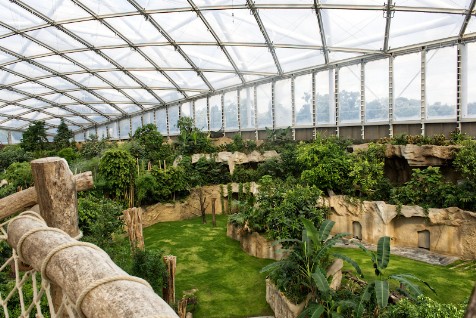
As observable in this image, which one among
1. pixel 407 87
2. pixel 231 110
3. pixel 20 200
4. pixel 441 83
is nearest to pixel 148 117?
pixel 231 110

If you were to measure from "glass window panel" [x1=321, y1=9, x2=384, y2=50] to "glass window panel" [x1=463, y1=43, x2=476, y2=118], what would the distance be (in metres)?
3.70

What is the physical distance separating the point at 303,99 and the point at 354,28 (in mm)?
6258

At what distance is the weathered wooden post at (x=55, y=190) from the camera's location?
304 cm

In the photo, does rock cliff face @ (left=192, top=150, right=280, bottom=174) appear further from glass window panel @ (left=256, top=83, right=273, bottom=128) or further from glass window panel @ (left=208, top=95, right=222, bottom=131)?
glass window panel @ (left=208, top=95, right=222, bottom=131)

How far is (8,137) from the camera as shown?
1480 inches

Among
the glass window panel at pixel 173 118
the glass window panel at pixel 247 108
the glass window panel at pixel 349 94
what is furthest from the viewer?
the glass window panel at pixel 173 118

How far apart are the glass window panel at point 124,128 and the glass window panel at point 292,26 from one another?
21897 mm

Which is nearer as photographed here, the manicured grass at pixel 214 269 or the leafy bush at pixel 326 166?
the manicured grass at pixel 214 269

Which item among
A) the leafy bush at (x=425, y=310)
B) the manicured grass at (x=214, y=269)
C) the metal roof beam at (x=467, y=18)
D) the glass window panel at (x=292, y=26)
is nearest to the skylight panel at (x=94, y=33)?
the glass window panel at (x=292, y=26)

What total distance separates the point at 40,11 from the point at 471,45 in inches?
774

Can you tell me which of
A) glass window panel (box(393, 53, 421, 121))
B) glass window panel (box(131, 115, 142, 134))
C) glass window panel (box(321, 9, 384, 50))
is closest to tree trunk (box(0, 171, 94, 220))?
glass window panel (box(321, 9, 384, 50))

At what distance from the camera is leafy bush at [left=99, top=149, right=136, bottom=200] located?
1723cm

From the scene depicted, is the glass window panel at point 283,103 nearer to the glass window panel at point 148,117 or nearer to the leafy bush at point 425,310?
the glass window panel at point 148,117

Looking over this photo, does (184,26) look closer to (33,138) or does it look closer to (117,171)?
(117,171)
